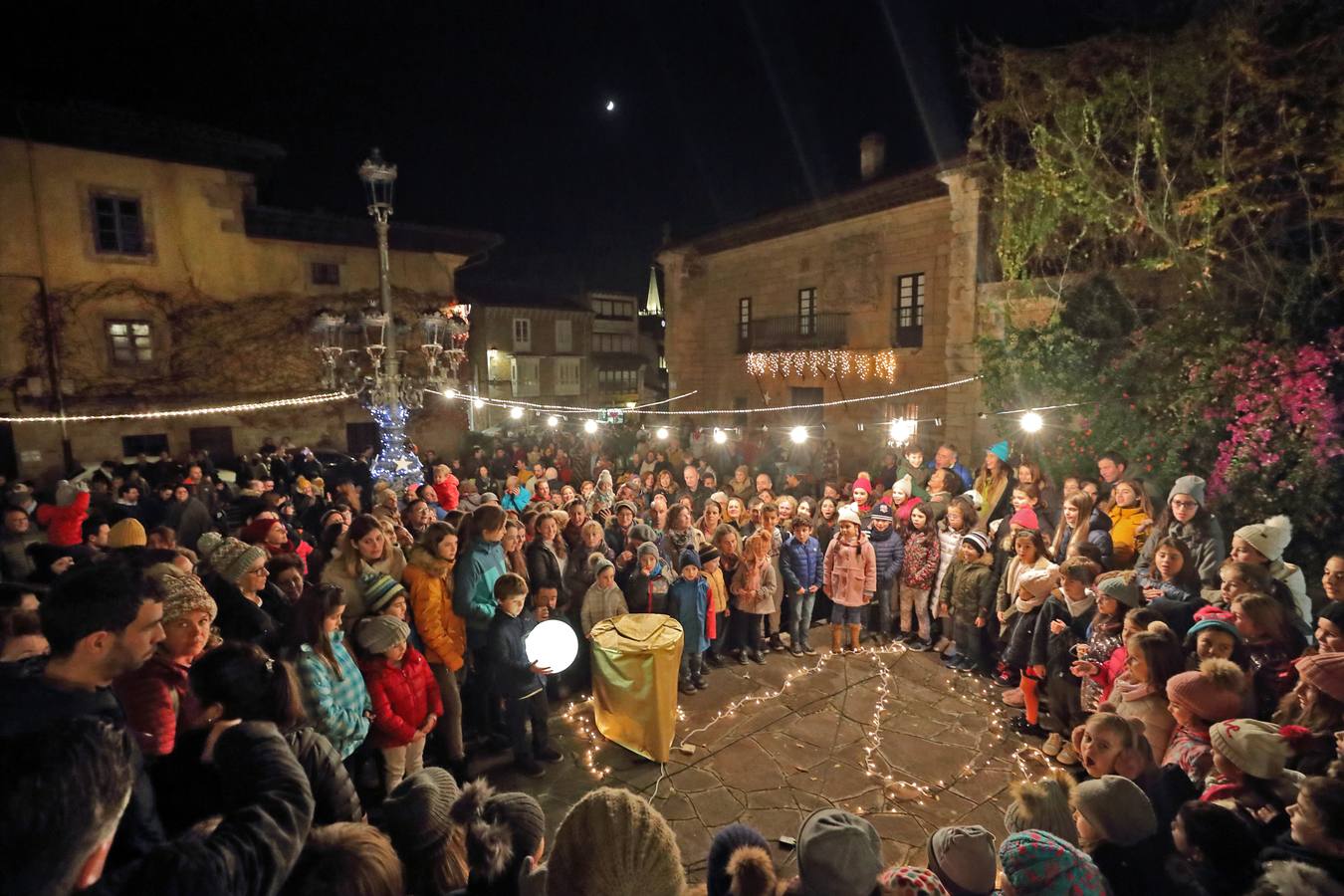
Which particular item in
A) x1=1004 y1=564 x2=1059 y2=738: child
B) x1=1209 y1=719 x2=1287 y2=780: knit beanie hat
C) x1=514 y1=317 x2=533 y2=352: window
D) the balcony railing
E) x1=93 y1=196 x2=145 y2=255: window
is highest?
x1=93 y1=196 x2=145 y2=255: window

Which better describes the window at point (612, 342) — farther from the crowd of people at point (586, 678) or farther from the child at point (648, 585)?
the child at point (648, 585)

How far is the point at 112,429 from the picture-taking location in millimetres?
15047

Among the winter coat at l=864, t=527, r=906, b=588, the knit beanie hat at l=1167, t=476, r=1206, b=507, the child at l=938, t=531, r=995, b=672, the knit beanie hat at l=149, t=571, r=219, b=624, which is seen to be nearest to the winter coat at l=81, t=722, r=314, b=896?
the knit beanie hat at l=149, t=571, r=219, b=624

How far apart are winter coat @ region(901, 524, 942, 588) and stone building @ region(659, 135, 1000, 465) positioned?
7.66m

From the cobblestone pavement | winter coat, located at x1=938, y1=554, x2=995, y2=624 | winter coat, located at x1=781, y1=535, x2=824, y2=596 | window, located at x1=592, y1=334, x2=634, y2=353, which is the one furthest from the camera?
window, located at x1=592, y1=334, x2=634, y2=353

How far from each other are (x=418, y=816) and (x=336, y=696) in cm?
162

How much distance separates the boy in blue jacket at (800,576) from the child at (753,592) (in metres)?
0.24

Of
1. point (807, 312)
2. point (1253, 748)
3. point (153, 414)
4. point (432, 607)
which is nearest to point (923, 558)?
point (1253, 748)

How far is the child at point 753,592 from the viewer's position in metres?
6.91

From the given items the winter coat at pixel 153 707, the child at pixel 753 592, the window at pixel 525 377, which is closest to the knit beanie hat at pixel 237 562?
the winter coat at pixel 153 707

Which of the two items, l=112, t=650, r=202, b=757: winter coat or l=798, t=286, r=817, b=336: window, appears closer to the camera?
l=112, t=650, r=202, b=757: winter coat

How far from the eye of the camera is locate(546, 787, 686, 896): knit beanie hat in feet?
6.48

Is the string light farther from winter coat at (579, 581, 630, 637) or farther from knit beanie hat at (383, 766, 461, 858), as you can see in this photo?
knit beanie hat at (383, 766, 461, 858)

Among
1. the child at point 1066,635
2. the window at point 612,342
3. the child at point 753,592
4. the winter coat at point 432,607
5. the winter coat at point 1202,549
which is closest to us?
the winter coat at point 432,607
